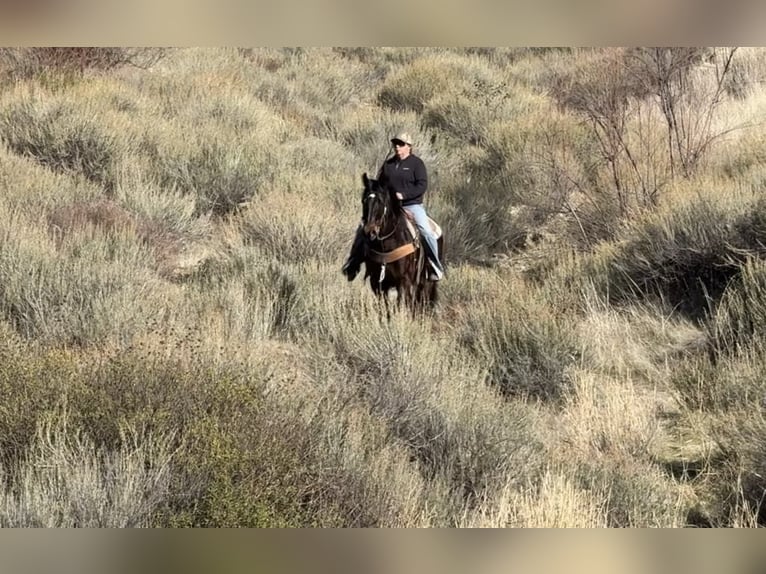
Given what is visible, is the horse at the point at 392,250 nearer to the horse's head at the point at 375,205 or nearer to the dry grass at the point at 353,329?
the horse's head at the point at 375,205

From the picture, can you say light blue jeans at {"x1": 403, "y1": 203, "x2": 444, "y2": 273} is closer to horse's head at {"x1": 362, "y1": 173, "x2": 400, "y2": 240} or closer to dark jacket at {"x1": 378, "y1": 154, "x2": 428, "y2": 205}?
dark jacket at {"x1": 378, "y1": 154, "x2": 428, "y2": 205}

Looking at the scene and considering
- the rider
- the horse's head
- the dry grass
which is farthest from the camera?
the rider

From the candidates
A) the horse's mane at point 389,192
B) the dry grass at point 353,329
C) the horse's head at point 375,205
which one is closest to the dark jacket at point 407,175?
the horse's mane at point 389,192

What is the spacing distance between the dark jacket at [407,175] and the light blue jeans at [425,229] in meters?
0.11

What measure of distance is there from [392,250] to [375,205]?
1.81ft

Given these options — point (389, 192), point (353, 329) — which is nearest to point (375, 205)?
point (389, 192)

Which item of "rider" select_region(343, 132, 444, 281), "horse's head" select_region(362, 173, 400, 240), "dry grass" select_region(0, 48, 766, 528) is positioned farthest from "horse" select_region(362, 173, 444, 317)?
"dry grass" select_region(0, 48, 766, 528)

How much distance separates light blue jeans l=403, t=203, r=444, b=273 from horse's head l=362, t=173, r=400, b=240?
0.48 meters

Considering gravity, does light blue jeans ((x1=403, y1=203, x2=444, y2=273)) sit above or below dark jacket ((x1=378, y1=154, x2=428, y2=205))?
below

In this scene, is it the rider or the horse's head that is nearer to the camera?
the horse's head

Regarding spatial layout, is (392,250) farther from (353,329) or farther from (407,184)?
(353,329)

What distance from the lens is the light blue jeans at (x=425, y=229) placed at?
279 inches

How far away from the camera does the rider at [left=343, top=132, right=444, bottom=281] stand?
6.99m

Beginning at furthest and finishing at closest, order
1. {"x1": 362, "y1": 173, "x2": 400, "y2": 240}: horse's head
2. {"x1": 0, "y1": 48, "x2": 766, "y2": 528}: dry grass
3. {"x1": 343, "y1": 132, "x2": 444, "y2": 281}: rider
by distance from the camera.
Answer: {"x1": 343, "y1": 132, "x2": 444, "y2": 281}: rider
{"x1": 362, "y1": 173, "x2": 400, "y2": 240}: horse's head
{"x1": 0, "y1": 48, "x2": 766, "y2": 528}: dry grass
